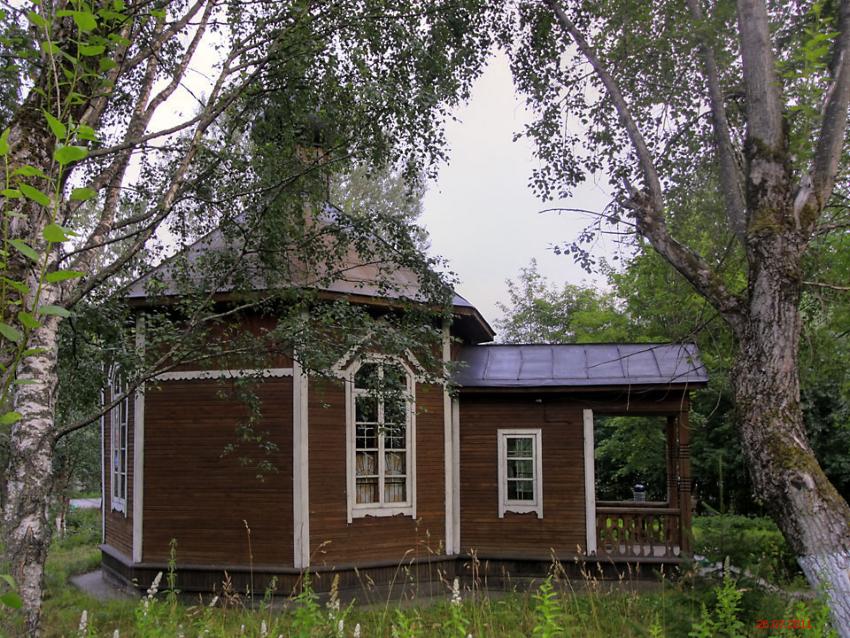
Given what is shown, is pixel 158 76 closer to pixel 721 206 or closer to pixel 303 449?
pixel 303 449

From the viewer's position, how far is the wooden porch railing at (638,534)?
1013cm

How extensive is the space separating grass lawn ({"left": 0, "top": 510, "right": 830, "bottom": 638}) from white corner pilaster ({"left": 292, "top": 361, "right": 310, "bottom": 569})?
0.69 m

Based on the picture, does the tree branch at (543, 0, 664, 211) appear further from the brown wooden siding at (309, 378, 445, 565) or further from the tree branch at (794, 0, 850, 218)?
the brown wooden siding at (309, 378, 445, 565)

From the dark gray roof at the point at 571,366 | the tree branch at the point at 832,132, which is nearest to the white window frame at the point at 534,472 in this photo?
the dark gray roof at the point at 571,366

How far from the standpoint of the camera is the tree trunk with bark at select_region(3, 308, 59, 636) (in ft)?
13.3

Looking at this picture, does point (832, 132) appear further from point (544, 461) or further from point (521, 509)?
point (521, 509)

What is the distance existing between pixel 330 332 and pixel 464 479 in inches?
175

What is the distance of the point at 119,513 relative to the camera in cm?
1047

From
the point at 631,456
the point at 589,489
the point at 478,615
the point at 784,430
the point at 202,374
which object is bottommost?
the point at 478,615

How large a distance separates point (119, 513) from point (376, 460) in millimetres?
3905

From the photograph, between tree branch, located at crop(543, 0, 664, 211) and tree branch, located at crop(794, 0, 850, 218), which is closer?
tree branch, located at crop(794, 0, 850, 218)

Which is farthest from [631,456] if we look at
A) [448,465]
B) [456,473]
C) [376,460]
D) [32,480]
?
[32,480]

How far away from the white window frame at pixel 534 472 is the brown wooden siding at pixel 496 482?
0.19 feet

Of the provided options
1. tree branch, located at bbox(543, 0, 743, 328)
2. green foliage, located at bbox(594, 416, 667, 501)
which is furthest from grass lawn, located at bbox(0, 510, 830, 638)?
green foliage, located at bbox(594, 416, 667, 501)
